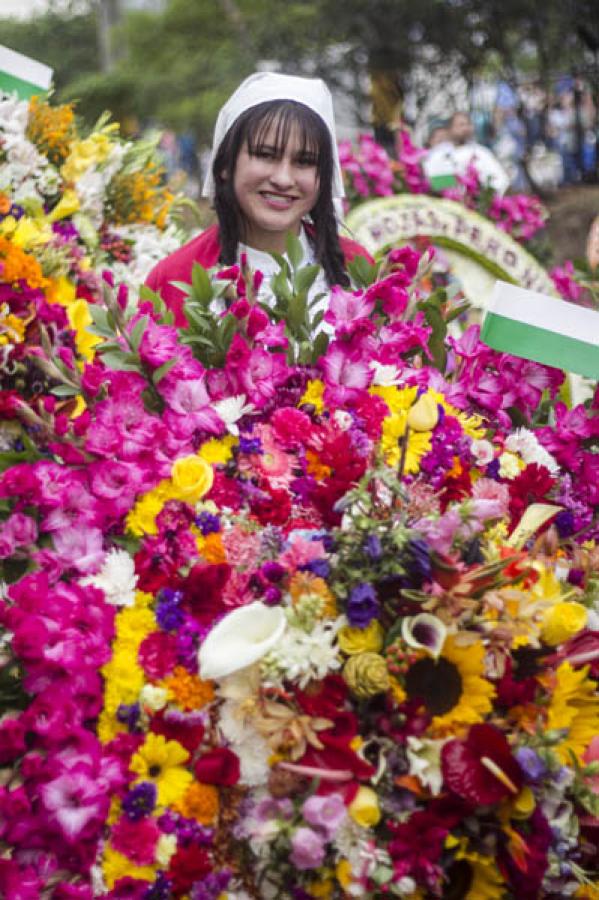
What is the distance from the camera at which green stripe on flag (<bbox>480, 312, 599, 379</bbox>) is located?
1792mm

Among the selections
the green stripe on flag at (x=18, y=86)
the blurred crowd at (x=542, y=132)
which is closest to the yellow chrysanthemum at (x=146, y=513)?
the green stripe on flag at (x=18, y=86)

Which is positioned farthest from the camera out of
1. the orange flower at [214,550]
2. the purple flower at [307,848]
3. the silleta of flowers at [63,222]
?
the silleta of flowers at [63,222]

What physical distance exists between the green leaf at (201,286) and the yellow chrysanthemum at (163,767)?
28.6 inches

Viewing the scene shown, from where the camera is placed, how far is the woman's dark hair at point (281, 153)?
266 cm

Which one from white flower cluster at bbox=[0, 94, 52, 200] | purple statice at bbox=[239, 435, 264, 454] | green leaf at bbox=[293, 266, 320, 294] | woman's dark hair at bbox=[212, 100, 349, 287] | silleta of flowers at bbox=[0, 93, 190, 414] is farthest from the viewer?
white flower cluster at bbox=[0, 94, 52, 200]

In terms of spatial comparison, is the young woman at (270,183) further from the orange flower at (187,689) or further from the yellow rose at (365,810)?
the yellow rose at (365,810)

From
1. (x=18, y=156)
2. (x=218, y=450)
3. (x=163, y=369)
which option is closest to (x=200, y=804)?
(x=218, y=450)

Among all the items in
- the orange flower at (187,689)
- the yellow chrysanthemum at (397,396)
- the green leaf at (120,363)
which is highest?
the green leaf at (120,363)

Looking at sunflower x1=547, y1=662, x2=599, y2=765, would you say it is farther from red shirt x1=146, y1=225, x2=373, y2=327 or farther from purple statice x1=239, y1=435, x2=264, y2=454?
red shirt x1=146, y1=225, x2=373, y2=327

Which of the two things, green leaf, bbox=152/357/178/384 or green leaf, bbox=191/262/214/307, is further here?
green leaf, bbox=191/262/214/307

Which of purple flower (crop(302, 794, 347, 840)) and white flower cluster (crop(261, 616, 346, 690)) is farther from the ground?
white flower cluster (crop(261, 616, 346, 690))

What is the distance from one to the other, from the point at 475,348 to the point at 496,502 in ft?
1.45

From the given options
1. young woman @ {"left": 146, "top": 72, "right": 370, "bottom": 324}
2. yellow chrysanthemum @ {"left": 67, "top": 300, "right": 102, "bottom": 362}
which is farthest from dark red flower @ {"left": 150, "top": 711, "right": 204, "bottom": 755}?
young woman @ {"left": 146, "top": 72, "right": 370, "bottom": 324}

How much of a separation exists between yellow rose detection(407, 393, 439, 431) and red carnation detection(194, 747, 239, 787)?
1.80 ft
